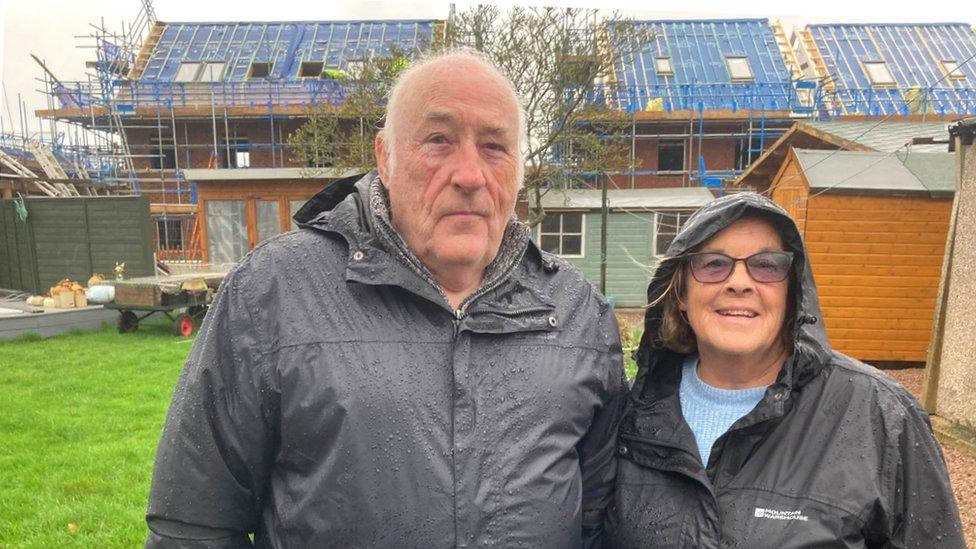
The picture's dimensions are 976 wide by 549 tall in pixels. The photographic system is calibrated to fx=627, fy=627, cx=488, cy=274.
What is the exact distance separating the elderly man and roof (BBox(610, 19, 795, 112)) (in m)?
20.3

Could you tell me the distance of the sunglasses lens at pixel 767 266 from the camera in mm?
1683

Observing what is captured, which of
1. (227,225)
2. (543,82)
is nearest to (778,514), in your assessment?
(543,82)

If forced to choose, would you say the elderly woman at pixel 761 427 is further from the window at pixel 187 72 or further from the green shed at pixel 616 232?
the window at pixel 187 72

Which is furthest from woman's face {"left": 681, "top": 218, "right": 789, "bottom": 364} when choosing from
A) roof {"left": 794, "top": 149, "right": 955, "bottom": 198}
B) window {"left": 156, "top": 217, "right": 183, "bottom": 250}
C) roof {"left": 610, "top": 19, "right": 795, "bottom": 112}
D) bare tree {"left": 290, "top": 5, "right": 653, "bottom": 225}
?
window {"left": 156, "top": 217, "right": 183, "bottom": 250}

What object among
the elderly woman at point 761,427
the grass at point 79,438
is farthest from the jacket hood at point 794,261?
the grass at point 79,438

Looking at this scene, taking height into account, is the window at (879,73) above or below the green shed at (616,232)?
above

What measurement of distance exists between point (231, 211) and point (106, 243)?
3.45 meters

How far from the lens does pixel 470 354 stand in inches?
61.7

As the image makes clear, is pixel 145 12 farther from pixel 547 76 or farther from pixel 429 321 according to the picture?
pixel 429 321

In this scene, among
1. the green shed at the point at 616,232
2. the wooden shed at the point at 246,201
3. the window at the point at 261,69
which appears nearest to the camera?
the wooden shed at the point at 246,201

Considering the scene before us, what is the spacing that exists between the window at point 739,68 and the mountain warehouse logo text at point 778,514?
25.2 meters

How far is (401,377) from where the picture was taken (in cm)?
151

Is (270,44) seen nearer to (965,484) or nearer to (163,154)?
(163,154)

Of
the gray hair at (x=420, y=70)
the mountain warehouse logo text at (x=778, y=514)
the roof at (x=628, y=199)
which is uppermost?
the gray hair at (x=420, y=70)
